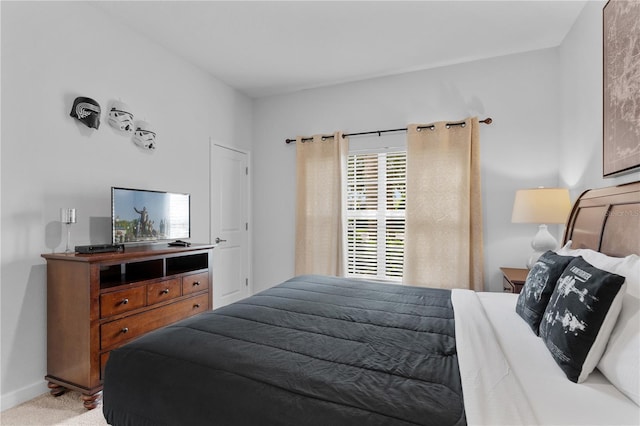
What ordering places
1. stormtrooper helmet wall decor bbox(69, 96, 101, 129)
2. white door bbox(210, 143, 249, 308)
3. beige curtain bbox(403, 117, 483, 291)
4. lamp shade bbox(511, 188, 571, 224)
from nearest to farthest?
stormtrooper helmet wall decor bbox(69, 96, 101, 129), lamp shade bbox(511, 188, 571, 224), beige curtain bbox(403, 117, 483, 291), white door bbox(210, 143, 249, 308)

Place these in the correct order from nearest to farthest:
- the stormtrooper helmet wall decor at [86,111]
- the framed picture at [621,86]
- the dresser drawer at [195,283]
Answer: the framed picture at [621,86], the stormtrooper helmet wall decor at [86,111], the dresser drawer at [195,283]

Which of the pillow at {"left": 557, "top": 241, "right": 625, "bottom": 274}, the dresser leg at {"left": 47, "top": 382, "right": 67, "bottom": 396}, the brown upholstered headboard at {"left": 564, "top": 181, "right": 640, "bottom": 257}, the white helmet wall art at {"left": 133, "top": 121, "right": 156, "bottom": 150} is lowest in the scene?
the dresser leg at {"left": 47, "top": 382, "right": 67, "bottom": 396}

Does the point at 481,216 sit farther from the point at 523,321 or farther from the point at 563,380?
the point at 563,380

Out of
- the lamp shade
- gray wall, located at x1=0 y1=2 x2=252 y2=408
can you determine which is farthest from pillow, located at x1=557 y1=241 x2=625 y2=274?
gray wall, located at x1=0 y1=2 x2=252 y2=408

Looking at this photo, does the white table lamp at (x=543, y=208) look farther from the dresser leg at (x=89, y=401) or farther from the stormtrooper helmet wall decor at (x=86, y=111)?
the stormtrooper helmet wall decor at (x=86, y=111)

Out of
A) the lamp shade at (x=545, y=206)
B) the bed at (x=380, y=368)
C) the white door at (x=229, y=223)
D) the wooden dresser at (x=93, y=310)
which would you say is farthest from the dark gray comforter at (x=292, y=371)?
the white door at (x=229, y=223)

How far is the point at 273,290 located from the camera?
2221mm

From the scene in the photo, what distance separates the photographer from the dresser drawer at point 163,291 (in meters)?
2.47

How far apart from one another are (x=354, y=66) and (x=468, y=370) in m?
3.28

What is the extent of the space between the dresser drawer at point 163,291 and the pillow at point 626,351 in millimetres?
2619

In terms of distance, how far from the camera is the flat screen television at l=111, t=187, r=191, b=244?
2.46 meters

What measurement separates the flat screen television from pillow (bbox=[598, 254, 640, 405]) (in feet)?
9.32

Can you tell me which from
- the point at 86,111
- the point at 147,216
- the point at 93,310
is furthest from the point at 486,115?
the point at 93,310

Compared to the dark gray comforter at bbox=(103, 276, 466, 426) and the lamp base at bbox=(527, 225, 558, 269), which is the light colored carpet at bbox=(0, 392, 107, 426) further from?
the lamp base at bbox=(527, 225, 558, 269)
